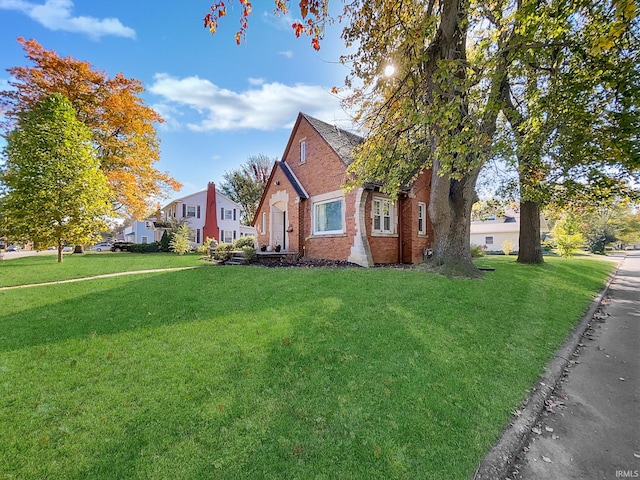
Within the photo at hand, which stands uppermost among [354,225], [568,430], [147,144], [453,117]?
[147,144]

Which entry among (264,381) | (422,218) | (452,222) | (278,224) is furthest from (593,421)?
(278,224)

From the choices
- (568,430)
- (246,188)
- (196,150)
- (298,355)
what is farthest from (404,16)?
(246,188)

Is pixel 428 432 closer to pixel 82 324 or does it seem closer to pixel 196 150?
pixel 82 324

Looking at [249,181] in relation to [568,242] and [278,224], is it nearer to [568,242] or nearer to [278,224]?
[278,224]

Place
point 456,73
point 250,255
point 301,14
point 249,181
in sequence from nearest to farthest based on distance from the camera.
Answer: point 301,14 < point 456,73 < point 250,255 < point 249,181

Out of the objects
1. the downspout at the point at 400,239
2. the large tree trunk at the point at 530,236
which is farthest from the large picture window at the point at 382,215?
the large tree trunk at the point at 530,236

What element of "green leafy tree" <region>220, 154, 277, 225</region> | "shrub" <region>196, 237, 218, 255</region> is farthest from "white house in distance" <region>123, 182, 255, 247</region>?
"shrub" <region>196, 237, 218, 255</region>

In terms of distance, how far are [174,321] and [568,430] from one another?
236 inches

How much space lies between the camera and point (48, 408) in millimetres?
3000

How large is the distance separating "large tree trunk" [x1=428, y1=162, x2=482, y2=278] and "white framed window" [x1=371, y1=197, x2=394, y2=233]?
3.23 meters

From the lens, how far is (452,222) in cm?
1018

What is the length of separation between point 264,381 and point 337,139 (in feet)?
43.8

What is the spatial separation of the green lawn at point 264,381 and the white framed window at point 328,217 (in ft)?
21.6

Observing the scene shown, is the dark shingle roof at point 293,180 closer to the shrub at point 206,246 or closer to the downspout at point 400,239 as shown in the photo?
the downspout at point 400,239
